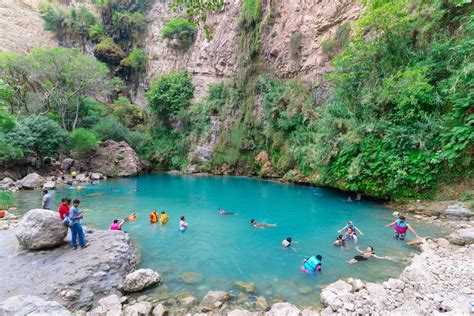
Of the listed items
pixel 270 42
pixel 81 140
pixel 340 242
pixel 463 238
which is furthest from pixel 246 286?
pixel 270 42

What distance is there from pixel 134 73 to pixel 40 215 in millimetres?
41274

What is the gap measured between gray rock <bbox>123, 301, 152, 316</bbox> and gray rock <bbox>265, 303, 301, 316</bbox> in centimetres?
272

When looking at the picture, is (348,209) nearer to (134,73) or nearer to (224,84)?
(224,84)

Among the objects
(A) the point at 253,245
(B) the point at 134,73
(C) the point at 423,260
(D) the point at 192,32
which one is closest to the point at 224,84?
(D) the point at 192,32

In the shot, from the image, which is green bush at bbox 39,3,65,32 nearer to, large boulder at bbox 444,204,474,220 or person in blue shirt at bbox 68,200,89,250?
person in blue shirt at bbox 68,200,89,250

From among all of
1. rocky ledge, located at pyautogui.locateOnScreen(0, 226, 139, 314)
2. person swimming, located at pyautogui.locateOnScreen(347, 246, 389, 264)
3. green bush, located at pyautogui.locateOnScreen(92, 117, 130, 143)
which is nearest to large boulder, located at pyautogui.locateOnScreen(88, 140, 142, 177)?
green bush, located at pyautogui.locateOnScreen(92, 117, 130, 143)

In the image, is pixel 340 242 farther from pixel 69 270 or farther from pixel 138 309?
pixel 69 270

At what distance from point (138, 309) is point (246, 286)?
289 cm

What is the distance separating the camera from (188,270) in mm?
8336

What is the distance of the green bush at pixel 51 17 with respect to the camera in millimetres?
43459

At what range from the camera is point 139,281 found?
7023 mm

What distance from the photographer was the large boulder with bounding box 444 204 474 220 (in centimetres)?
1109

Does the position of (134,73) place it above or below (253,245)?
above

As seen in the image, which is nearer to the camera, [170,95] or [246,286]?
[246,286]
